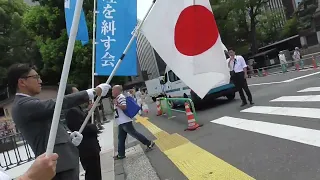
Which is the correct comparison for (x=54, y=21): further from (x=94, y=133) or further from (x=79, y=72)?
(x=94, y=133)

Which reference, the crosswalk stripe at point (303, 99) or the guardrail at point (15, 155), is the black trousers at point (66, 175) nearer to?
the guardrail at point (15, 155)

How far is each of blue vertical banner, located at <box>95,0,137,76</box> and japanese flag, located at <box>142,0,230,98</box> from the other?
2035 mm

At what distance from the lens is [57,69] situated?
24766 mm

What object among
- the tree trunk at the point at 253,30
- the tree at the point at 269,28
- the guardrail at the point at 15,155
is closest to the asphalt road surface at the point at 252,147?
the guardrail at the point at 15,155

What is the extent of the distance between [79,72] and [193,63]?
866 inches

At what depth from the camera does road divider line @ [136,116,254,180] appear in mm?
4602

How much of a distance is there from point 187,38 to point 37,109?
149 centimetres

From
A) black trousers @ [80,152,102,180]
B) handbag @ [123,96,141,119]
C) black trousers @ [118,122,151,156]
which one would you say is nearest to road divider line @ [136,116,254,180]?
black trousers @ [118,122,151,156]

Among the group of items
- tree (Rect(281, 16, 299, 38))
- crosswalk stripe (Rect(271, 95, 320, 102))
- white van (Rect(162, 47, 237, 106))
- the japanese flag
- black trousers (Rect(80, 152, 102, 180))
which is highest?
tree (Rect(281, 16, 299, 38))

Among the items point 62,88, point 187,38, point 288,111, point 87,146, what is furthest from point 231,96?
point 62,88

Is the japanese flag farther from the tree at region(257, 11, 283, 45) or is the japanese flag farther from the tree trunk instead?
the tree at region(257, 11, 283, 45)

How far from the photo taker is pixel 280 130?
6.19 m

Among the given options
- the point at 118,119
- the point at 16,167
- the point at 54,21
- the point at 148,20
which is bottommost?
the point at 16,167

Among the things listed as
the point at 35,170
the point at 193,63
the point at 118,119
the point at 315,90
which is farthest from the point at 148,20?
the point at 315,90
